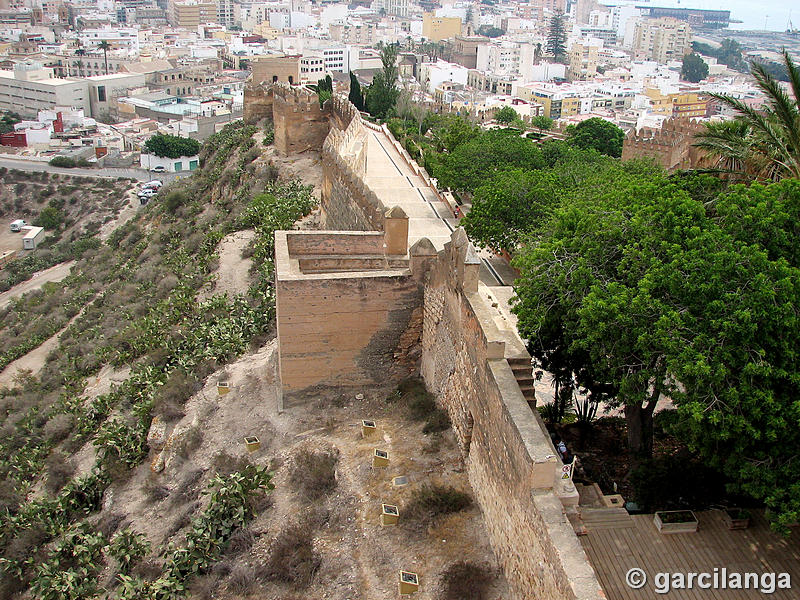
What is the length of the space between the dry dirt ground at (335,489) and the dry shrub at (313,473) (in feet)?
0.43

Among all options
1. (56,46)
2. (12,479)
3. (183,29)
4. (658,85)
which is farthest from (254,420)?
(183,29)

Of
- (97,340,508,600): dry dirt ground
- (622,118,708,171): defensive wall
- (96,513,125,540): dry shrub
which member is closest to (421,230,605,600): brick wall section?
(97,340,508,600): dry dirt ground

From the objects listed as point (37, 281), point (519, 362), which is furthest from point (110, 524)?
point (37, 281)

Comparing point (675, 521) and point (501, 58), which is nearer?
point (675, 521)

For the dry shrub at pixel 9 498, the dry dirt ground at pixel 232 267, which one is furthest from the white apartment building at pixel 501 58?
the dry shrub at pixel 9 498

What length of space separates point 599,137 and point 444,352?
1476 inches

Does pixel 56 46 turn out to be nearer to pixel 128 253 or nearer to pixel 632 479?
pixel 128 253

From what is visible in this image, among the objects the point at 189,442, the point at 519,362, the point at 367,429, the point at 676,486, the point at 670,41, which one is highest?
the point at 519,362

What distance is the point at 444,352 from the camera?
13719 millimetres

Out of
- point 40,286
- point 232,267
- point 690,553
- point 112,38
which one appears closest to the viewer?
point 690,553

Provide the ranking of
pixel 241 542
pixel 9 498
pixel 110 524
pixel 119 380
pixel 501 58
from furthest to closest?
pixel 501 58, pixel 119 380, pixel 9 498, pixel 110 524, pixel 241 542

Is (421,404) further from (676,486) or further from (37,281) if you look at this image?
(37,281)

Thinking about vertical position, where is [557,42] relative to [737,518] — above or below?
below

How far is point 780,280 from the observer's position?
8930 mm
